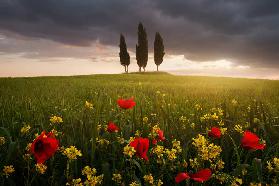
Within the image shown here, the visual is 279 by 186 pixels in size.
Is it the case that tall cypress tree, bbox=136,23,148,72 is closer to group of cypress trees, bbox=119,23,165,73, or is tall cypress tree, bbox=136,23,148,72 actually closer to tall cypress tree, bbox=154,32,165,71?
group of cypress trees, bbox=119,23,165,73

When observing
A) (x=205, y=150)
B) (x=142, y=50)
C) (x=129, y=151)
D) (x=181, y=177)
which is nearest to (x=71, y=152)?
(x=129, y=151)

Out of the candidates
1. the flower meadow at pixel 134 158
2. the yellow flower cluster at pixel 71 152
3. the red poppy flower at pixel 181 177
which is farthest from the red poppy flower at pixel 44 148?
the red poppy flower at pixel 181 177

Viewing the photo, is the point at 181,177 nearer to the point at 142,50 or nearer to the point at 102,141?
the point at 102,141

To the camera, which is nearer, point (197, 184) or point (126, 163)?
point (197, 184)

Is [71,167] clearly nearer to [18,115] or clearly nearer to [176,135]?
[176,135]

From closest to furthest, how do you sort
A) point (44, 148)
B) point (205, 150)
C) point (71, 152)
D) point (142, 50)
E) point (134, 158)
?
point (44, 148) → point (71, 152) → point (205, 150) → point (134, 158) → point (142, 50)

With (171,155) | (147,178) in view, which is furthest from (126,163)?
(147,178)

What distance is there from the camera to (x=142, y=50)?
6712cm

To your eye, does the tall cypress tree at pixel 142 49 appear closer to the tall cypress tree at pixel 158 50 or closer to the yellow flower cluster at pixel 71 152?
the tall cypress tree at pixel 158 50

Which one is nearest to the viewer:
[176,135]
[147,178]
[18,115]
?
[147,178]

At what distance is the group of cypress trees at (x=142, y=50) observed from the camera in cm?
6738

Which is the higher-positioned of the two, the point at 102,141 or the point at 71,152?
the point at 71,152

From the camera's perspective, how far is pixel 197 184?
2.12 metres

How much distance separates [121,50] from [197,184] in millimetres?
70210
